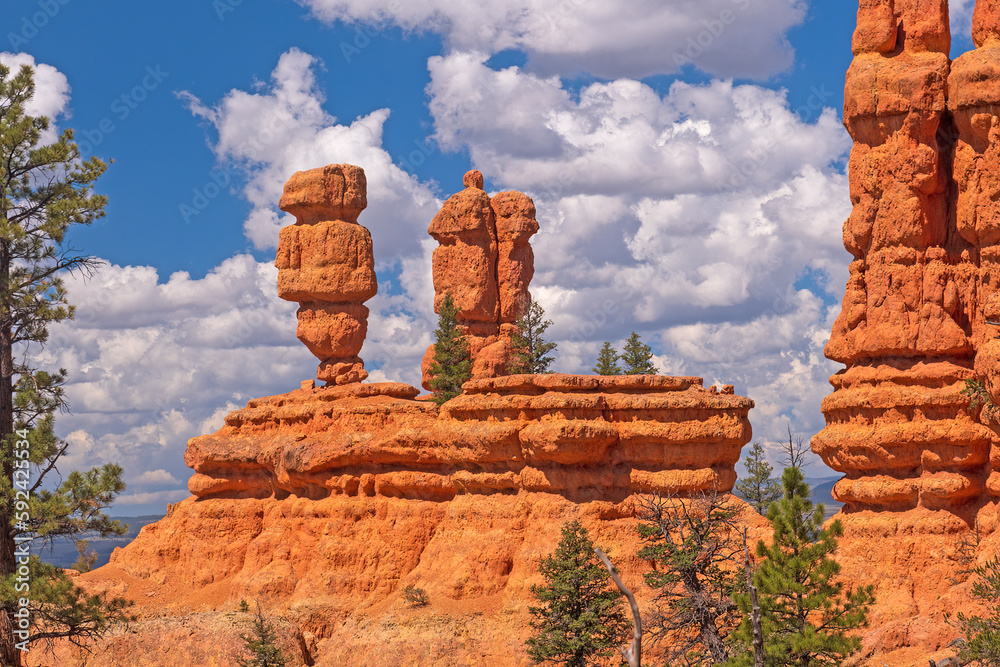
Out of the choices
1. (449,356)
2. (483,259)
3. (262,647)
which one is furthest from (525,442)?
(483,259)

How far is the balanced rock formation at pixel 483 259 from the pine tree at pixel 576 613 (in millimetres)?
31857

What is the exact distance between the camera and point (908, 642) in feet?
123

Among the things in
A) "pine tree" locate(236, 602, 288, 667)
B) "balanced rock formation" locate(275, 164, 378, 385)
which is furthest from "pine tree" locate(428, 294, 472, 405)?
"pine tree" locate(236, 602, 288, 667)

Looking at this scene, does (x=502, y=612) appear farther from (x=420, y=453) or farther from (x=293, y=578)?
(x=293, y=578)

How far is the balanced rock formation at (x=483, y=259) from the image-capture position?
70750 millimetres

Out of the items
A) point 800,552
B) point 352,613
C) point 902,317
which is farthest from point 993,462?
point 352,613

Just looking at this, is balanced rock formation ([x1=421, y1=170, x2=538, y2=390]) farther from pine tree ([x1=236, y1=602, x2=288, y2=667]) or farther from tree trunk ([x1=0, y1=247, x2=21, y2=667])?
tree trunk ([x1=0, y1=247, x2=21, y2=667])

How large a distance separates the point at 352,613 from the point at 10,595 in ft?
68.5

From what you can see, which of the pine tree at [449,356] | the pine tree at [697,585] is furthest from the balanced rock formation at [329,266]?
the pine tree at [697,585]

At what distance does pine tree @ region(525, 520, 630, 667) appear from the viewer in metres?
36.7

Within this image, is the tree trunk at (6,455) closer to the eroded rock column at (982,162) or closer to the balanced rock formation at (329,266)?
the balanced rock formation at (329,266)

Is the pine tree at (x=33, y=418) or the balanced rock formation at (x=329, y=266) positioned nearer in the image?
the pine tree at (x=33, y=418)

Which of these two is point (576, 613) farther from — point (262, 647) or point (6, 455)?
point (6, 455)

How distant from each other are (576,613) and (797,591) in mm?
9159
